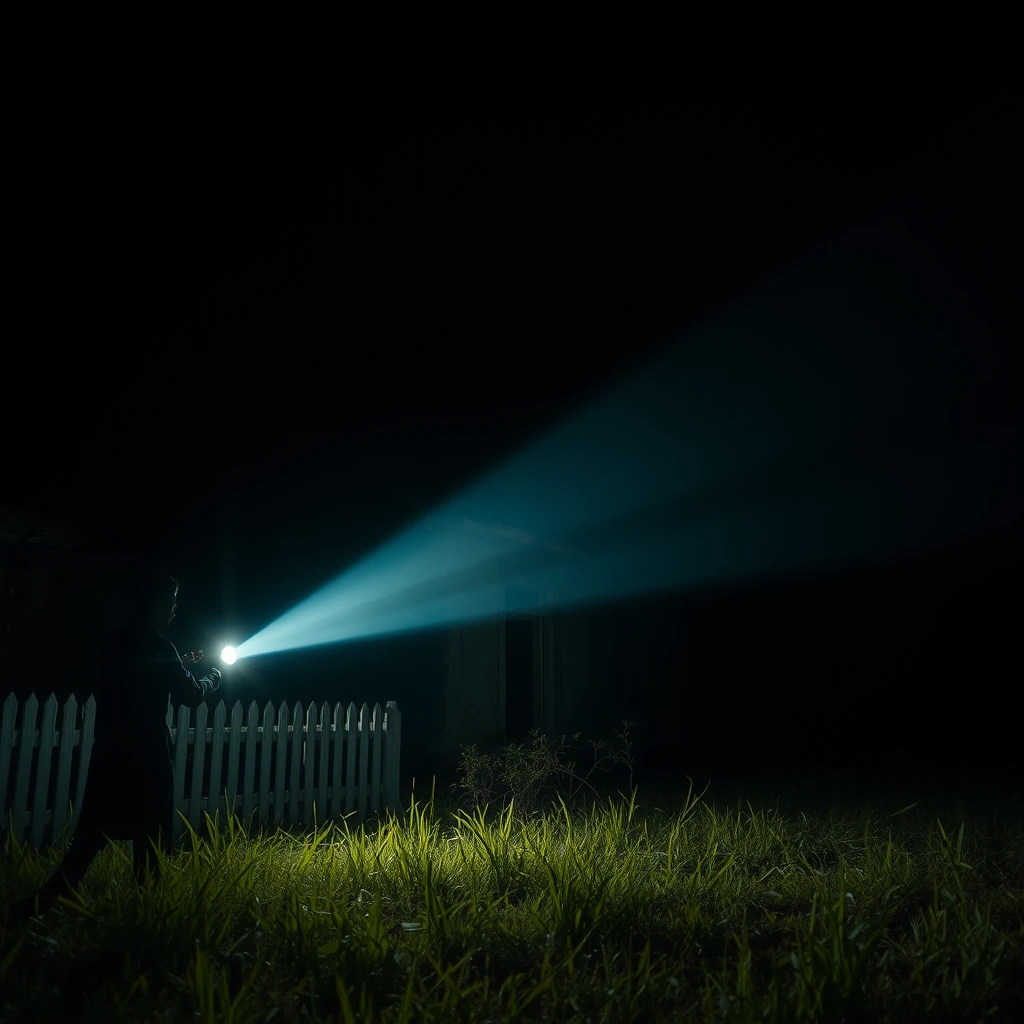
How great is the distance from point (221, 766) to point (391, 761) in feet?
5.82

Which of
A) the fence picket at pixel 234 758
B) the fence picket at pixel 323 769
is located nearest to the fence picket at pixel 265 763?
the fence picket at pixel 234 758

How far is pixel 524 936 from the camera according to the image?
2971mm

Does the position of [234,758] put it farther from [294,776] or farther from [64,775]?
[64,775]

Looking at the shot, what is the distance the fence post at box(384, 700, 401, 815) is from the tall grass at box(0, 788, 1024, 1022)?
301cm

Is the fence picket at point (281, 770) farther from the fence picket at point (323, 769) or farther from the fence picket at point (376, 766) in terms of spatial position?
the fence picket at point (376, 766)

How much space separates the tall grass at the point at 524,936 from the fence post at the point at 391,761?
3.01m

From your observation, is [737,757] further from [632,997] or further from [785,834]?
[632,997]

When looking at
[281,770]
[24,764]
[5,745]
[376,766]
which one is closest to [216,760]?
[281,770]

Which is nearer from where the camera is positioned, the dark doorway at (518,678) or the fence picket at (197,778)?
the fence picket at (197,778)

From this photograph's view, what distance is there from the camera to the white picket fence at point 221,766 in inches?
213

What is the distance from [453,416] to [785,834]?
727 cm

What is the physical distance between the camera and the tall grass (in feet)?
7.57

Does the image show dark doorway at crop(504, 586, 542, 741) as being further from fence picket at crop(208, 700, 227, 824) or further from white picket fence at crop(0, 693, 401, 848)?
fence picket at crop(208, 700, 227, 824)

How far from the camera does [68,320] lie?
8047 mm
